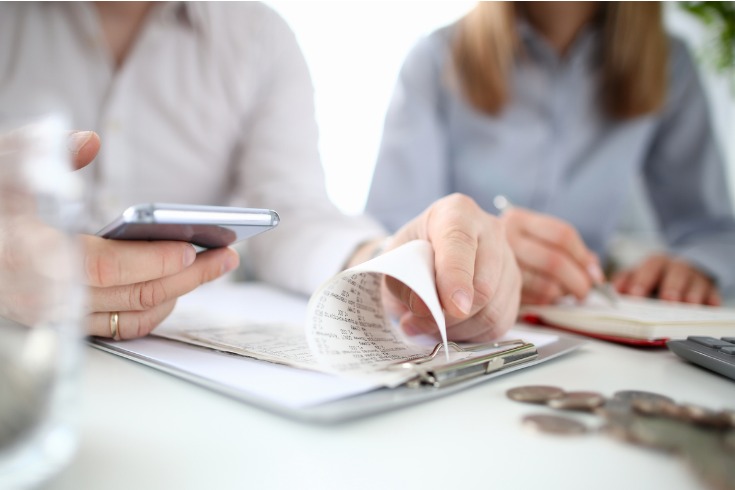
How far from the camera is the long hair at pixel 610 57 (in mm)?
1125

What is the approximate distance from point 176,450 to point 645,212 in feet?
5.35

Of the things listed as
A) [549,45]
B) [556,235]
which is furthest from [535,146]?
[556,235]

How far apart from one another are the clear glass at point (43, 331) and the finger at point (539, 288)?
1.95 feet

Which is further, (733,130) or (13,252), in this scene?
(733,130)

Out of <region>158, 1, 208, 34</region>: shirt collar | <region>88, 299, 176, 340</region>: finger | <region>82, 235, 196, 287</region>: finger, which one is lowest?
<region>88, 299, 176, 340</region>: finger

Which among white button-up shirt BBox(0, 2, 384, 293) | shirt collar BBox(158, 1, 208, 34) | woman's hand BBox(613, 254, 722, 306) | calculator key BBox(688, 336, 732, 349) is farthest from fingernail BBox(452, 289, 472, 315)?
shirt collar BBox(158, 1, 208, 34)

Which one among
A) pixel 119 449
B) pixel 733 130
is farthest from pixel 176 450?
pixel 733 130

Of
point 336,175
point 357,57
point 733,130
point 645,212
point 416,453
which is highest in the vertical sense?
point 357,57

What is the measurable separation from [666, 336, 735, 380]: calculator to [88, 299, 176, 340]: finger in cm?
42

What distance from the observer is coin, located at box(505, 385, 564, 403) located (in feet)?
1.07

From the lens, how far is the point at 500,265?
0.45m

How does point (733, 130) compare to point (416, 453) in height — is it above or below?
above

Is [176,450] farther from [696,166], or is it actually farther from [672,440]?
[696,166]

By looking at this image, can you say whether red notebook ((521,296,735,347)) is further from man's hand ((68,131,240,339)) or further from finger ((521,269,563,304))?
man's hand ((68,131,240,339))
